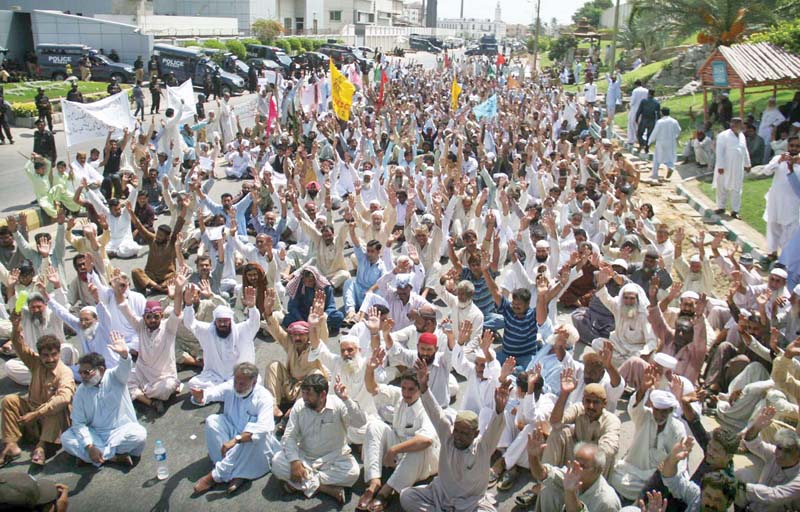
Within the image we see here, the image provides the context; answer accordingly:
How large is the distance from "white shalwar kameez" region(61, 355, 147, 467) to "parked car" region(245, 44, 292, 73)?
93.5 feet

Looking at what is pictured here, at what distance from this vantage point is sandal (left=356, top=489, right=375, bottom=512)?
176 inches

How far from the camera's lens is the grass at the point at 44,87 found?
21500mm

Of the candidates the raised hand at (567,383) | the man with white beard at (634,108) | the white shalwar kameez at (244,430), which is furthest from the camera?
the man with white beard at (634,108)

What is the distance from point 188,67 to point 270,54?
7582 mm

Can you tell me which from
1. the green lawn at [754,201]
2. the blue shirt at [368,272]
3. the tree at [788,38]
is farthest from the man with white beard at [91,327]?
the tree at [788,38]

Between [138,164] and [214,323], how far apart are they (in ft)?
22.9

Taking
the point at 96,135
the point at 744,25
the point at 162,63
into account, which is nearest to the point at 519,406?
the point at 96,135

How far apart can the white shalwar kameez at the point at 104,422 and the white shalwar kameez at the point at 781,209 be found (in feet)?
25.2

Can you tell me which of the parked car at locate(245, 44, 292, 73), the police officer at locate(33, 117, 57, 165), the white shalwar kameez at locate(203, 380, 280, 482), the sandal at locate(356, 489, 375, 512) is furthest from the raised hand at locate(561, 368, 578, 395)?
the parked car at locate(245, 44, 292, 73)

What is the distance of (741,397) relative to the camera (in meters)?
5.06

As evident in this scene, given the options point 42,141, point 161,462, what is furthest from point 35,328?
point 42,141

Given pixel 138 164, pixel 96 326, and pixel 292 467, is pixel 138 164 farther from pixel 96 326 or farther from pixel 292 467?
pixel 292 467

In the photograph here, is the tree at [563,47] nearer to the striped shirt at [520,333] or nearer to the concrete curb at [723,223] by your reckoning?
the concrete curb at [723,223]

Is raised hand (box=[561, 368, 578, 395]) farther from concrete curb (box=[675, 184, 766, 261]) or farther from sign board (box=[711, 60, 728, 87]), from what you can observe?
sign board (box=[711, 60, 728, 87])
